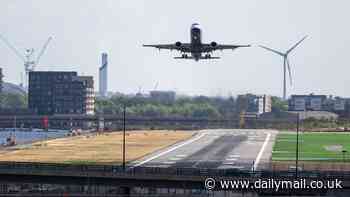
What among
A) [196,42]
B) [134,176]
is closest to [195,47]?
[196,42]

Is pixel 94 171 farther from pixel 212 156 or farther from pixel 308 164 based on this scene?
pixel 212 156

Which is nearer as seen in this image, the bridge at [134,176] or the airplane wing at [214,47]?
the bridge at [134,176]

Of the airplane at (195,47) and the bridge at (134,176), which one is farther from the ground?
the airplane at (195,47)

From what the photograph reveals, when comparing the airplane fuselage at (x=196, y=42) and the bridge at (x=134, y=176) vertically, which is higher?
the airplane fuselage at (x=196, y=42)

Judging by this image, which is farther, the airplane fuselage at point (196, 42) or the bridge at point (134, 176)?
the airplane fuselage at point (196, 42)

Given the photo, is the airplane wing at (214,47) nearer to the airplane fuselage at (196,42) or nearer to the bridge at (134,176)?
the airplane fuselage at (196,42)

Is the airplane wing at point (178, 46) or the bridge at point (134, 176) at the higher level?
the airplane wing at point (178, 46)

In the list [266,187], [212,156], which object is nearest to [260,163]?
[212,156]

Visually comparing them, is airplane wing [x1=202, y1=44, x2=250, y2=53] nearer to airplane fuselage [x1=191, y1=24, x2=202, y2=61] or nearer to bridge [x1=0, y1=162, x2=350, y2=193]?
airplane fuselage [x1=191, y1=24, x2=202, y2=61]

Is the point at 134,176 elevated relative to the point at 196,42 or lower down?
lower down

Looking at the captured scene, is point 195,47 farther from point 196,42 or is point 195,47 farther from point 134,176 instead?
point 134,176

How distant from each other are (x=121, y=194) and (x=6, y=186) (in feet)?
61.3

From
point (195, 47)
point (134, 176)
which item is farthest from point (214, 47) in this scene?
point (134, 176)

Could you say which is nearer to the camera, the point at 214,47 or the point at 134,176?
the point at 134,176
